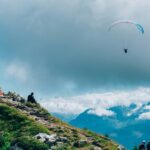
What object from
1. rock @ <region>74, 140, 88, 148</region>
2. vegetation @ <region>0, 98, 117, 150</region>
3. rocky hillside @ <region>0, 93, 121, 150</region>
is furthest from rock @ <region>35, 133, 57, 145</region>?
rock @ <region>74, 140, 88, 148</region>

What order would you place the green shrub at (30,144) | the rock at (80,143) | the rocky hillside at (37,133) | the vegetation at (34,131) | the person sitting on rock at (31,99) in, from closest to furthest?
1. the green shrub at (30,144)
2. the rocky hillside at (37,133)
3. the vegetation at (34,131)
4. the rock at (80,143)
5. the person sitting on rock at (31,99)

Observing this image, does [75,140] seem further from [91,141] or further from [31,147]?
[31,147]

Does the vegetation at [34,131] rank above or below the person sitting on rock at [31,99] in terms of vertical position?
below

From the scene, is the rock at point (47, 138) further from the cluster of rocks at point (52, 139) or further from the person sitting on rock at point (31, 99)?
the person sitting on rock at point (31, 99)

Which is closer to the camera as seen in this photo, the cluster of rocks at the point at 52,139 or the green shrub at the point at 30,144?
the green shrub at the point at 30,144

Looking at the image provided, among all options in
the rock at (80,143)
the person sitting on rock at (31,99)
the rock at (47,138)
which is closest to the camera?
the rock at (47,138)

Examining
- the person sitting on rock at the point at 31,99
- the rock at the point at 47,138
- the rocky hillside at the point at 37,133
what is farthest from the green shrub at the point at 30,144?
the person sitting on rock at the point at 31,99

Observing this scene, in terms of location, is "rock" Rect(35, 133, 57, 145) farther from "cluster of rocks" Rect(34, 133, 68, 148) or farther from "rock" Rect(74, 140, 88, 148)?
"rock" Rect(74, 140, 88, 148)

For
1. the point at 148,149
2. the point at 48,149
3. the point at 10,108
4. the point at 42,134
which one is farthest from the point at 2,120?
the point at 148,149
